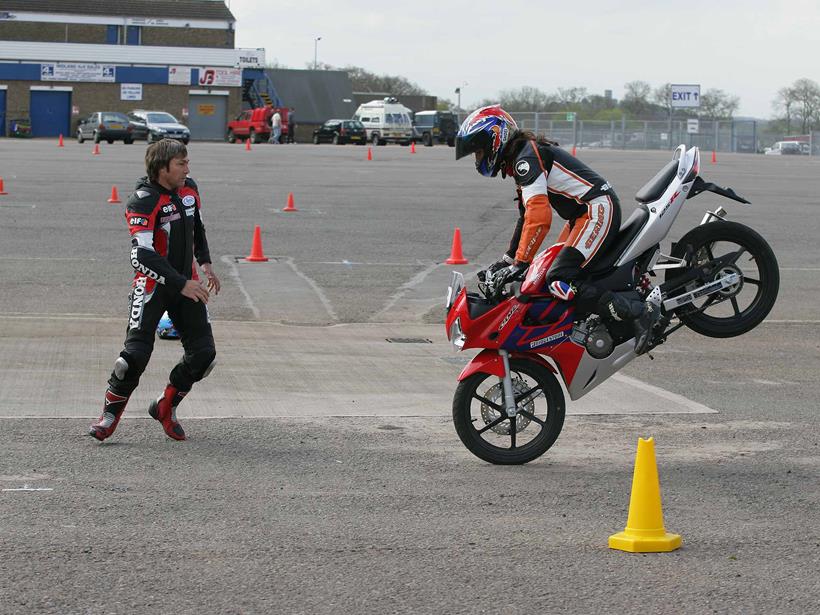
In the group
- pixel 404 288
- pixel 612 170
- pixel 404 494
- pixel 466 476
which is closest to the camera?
pixel 404 494

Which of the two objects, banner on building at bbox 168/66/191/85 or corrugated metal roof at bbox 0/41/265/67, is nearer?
corrugated metal roof at bbox 0/41/265/67

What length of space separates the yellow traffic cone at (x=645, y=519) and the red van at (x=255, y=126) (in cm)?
5903

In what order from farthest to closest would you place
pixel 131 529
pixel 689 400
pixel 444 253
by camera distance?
pixel 444 253
pixel 689 400
pixel 131 529

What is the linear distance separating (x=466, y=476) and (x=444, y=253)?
1166 cm

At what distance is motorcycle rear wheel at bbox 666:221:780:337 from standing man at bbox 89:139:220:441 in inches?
112

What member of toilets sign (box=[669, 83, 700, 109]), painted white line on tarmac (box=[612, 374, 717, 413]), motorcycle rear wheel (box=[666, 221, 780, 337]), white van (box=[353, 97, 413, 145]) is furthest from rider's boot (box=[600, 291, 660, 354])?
toilets sign (box=[669, 83, 700, 109])

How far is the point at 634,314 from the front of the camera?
6.93 meters

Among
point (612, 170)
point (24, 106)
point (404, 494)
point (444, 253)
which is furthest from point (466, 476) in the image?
point (24, 106)

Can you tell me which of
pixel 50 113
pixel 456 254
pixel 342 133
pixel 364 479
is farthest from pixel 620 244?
pixel 50 113

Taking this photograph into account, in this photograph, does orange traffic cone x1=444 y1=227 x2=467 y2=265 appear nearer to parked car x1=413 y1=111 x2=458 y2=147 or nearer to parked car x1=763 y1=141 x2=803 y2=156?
parked car x1=413 y1=111 x2=458 y2=147

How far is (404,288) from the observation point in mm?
15273

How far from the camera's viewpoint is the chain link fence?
6388 cm

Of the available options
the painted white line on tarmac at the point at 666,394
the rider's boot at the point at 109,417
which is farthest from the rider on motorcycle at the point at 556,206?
the rider's boot at the point at 109,417

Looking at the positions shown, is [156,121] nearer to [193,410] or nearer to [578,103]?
[193,410]
